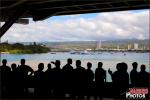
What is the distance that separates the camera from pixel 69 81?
11062 mm

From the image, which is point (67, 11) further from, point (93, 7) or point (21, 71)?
point (21, 71)

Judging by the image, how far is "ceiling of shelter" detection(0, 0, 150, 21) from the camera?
40.3 ft

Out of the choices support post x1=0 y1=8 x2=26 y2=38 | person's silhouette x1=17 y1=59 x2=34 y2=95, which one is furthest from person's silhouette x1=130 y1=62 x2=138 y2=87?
support post x1=0 y1=8 x2=26 y2=38

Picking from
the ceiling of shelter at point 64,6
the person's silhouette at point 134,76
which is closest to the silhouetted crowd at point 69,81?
the person's silhouette at point 134,76

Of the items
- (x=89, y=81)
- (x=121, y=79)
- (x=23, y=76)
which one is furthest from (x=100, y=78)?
(x=23, y=76)

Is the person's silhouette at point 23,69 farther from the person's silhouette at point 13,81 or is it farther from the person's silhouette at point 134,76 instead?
the person's silhouette at point 134,76

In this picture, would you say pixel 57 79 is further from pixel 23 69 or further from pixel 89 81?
pixel 23 69

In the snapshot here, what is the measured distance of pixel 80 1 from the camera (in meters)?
12.5

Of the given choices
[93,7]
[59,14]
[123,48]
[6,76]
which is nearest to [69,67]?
[6,76]

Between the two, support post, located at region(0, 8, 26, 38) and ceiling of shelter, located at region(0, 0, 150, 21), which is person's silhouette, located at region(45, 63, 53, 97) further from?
ceiling of shelter, located at region(0, 0, 150, 21)

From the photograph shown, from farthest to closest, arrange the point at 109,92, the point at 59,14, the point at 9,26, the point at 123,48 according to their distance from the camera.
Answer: the point at 123,48 < the point at 59,14 < the point at 9,26 < the point at 109,92

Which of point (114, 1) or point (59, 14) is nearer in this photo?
point (114, 1)

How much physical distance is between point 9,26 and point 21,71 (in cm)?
159

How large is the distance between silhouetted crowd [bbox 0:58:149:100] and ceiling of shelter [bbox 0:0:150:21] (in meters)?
1.95
